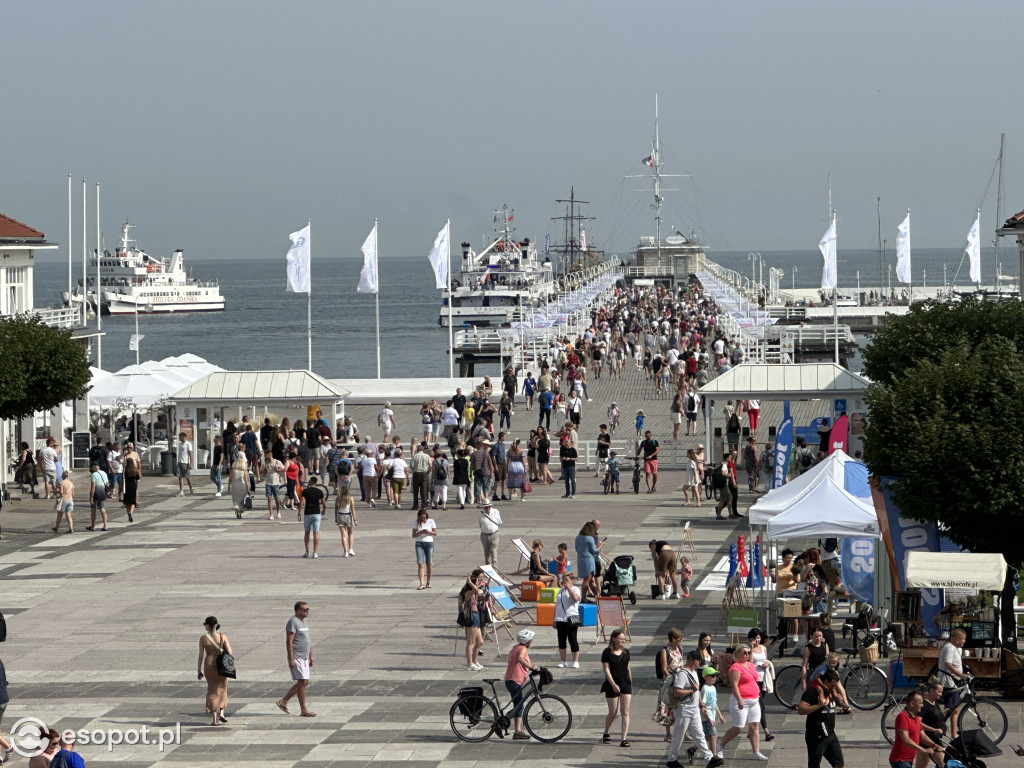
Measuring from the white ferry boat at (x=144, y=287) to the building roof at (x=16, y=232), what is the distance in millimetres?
141622

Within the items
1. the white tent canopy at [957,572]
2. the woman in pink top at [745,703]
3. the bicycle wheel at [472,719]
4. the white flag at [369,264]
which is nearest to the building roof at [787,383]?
the white tent canopy at [957,572]

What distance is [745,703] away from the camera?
13367 millimetres

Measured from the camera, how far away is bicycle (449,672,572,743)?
45.9 ft

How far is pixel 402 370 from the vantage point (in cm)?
10094

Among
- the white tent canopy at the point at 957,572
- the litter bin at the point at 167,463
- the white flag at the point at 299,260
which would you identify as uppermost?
the white flag at the point at 299,260

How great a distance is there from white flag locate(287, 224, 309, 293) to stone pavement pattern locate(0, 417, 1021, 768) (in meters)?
19.1

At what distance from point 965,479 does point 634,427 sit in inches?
886

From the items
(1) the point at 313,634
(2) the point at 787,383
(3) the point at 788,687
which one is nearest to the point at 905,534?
(3) the point at 788,687

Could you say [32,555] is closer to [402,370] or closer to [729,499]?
[729,499]

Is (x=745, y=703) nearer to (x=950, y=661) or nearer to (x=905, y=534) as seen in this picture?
(x=950, y=661)

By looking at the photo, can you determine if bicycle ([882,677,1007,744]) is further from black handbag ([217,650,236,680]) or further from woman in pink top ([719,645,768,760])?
black handbag ([217,650,236,680])

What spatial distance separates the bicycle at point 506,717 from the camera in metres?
14.0

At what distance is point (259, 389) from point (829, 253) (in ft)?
75.8

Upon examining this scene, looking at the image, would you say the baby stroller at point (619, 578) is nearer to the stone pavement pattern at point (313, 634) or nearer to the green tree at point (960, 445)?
the stone pavement pattern at point (313, 634)
